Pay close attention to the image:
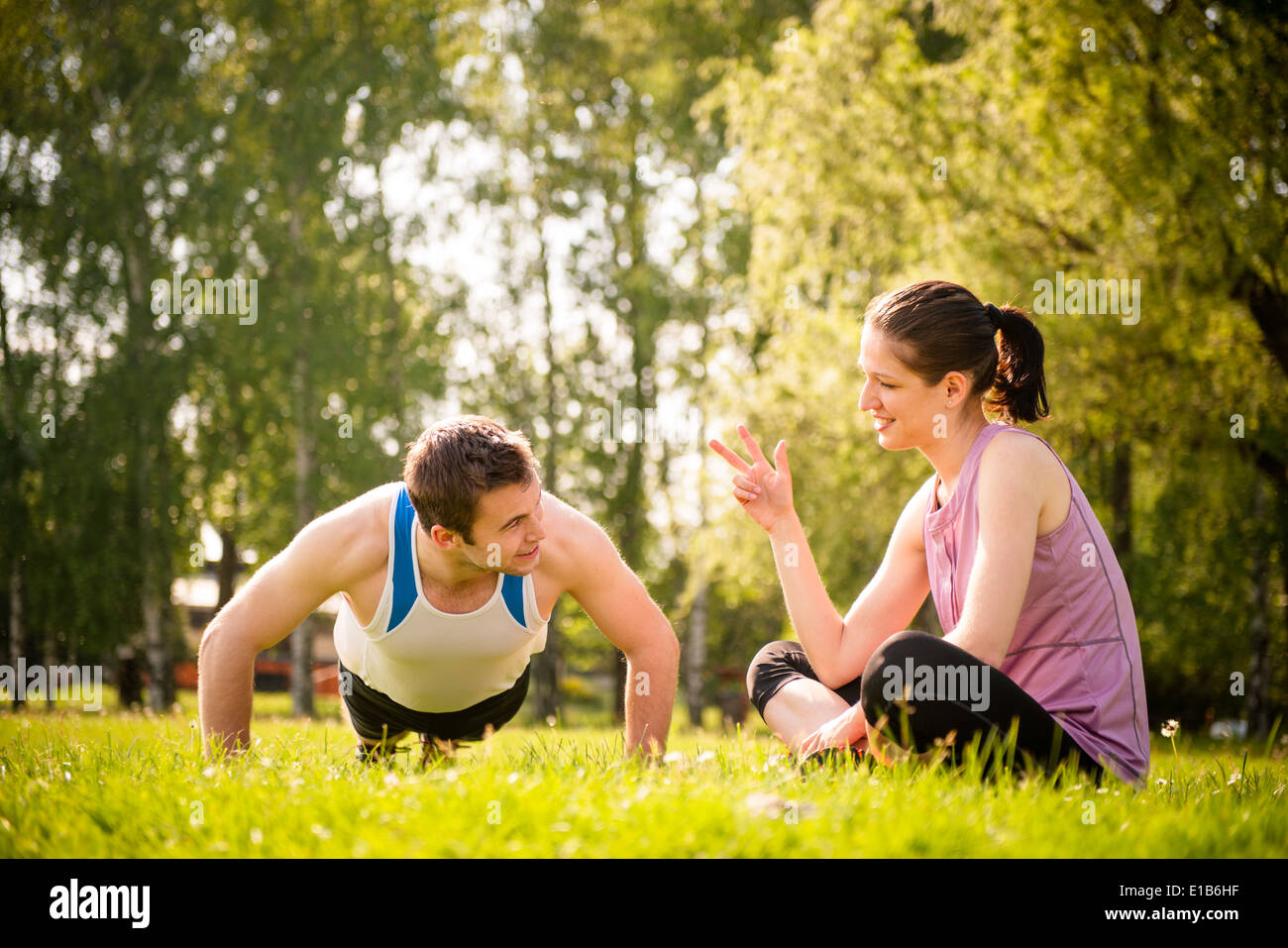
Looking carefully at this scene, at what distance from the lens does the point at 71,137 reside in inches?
593

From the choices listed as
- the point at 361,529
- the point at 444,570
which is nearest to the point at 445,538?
the point at 444,570

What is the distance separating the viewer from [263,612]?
156 inches

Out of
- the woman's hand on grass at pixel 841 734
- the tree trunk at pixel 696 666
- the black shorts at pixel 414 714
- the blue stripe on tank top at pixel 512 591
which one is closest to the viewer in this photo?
the woman's hand on grass at pixel 841 734

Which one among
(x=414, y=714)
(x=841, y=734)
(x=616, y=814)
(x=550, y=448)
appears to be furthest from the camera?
(x=550, y=448)

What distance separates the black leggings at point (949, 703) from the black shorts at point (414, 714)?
2188 millimetres

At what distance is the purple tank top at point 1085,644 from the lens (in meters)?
3.22

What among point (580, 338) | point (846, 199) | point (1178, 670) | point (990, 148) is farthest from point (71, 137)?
point (1178, 670)

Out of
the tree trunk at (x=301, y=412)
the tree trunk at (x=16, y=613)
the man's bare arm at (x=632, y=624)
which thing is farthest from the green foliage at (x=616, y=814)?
the tree trunk at (x=16, y=613)

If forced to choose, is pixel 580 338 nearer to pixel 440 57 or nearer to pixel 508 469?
pixel 440 57

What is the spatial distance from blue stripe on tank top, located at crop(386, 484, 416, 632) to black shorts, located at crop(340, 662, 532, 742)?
2.70ft

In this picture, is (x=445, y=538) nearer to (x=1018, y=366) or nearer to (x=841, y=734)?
(x=841, y=734)

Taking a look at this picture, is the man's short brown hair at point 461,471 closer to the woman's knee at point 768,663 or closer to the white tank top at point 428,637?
the white tank top at point 428,637

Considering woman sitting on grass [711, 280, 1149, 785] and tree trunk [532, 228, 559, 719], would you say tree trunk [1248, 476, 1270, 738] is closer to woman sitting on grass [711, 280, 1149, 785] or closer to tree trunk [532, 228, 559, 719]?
tree trunk [532, 228, 559, 719]

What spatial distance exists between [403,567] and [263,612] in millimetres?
594
